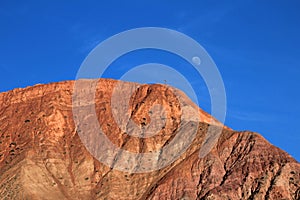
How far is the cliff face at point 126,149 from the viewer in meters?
123

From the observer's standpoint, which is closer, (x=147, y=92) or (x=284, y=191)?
(x=284, y=191)

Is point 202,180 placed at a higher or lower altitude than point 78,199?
higher

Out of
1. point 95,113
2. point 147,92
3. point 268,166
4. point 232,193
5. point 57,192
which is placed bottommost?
point 57,192

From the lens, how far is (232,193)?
118750 millimetres

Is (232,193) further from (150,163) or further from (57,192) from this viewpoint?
(57,192)

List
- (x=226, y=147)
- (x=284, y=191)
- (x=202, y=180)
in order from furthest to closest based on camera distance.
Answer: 1. (x=226, y=147)
2. (x=202, y=180)
3. (x=284, y=191)

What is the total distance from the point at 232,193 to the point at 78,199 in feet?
104

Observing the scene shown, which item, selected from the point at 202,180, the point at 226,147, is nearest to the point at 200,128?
the point at 226,147

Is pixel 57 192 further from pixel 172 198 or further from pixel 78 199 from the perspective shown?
pixel 172 198

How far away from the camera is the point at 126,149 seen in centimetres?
14150

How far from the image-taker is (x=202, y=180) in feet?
413

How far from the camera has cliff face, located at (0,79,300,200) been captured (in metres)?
123

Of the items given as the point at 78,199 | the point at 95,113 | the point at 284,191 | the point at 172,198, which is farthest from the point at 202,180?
the point at 95,113

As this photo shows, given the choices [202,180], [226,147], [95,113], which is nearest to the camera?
[202,180]
